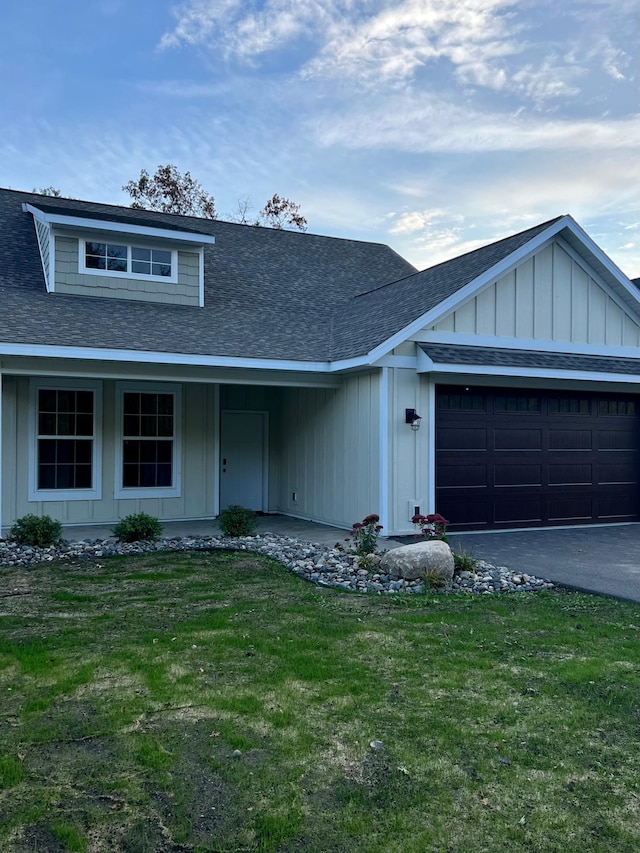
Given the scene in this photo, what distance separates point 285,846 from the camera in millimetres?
2518

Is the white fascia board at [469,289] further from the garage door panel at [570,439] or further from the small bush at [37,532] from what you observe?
the small bush at [37,532]

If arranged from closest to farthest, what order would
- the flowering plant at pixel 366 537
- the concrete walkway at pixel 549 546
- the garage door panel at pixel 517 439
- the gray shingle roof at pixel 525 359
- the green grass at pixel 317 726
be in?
1. the green grass at pixel 317 726
2. the concrete walkway at pixel 549 546
3. the flowering plant at pixel 366 537
4. the gray shingle roof at pixel 525 359
5. the garage door panel at pixel 517 439

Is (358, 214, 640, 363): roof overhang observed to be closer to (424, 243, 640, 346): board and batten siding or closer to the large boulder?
(424, 243, 640, 346): board and batten siding

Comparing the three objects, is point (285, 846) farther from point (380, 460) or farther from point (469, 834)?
point (380, 460)

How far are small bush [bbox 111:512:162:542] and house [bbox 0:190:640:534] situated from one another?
1.97m

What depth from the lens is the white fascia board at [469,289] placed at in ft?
31.0

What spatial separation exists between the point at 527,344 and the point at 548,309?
0.77 metres

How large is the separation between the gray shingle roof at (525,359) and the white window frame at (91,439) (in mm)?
5248

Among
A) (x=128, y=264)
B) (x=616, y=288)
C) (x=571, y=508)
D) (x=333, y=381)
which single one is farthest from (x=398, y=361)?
(x=128, y=264)

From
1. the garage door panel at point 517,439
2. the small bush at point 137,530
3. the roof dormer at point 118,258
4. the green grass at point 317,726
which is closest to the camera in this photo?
the green grass at point 317,726

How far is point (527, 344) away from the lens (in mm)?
10820

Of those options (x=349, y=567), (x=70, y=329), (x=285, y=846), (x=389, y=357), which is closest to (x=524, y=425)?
(x=389, y=357)

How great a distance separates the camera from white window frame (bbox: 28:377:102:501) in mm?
10219

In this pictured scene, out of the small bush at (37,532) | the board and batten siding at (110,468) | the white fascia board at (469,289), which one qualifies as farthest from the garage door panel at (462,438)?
the small bush at (37,532)
